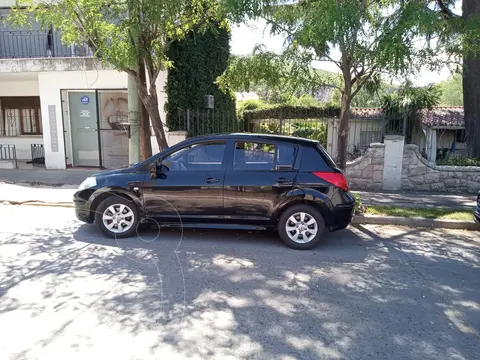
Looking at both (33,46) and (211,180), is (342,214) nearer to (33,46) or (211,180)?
(211,180)

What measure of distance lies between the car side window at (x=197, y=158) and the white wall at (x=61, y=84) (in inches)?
283

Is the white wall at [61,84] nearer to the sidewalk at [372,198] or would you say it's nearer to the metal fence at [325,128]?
the sidewalk at [372,198]

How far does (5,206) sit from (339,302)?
7495mm

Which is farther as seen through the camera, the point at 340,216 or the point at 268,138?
the point at 268,138

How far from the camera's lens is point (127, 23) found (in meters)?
7.17

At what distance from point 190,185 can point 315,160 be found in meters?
1.90

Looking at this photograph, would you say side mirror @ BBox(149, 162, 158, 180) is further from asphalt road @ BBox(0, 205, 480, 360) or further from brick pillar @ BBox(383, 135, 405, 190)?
brick pillar @ BBox(383, 135, 405, 190)

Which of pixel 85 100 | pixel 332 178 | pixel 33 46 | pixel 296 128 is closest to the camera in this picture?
pixel 332 178

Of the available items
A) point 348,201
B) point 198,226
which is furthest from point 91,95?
point 348,201

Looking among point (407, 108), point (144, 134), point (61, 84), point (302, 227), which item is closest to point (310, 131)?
point (407, 108)

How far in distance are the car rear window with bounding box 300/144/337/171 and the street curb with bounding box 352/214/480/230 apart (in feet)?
6.47

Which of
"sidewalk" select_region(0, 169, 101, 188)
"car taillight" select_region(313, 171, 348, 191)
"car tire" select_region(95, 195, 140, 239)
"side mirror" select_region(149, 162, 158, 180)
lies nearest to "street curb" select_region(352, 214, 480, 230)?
"car taillight" select_region(313, 171, 348, 191)

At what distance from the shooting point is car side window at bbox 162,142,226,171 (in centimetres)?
570

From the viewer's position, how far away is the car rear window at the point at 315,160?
553 cm
